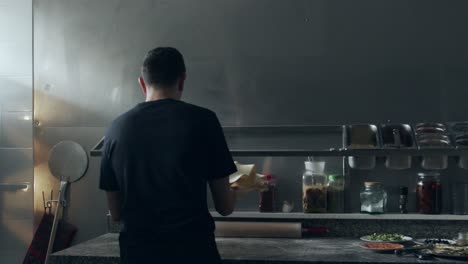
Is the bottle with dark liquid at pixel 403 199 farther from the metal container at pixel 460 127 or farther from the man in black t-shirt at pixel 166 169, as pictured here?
the man in black t-shirt at pixel 166 169

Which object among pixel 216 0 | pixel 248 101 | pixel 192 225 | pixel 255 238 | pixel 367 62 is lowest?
pixel 255 238

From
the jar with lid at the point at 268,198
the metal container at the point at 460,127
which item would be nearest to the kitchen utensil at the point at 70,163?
the jar with lid at the point at 268,198

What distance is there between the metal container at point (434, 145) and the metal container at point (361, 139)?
18 cm

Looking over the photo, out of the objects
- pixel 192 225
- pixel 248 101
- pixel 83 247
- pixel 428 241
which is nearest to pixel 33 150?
pixel 83 247

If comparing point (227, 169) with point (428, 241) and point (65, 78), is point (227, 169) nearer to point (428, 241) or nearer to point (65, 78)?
point (428, 241)

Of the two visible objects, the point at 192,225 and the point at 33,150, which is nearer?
the point at 192,225

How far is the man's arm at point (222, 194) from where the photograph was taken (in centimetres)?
168

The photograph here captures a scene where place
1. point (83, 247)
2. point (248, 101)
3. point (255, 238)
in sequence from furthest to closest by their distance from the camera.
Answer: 1. point (248, 101)
2. point (255, 238)
3. point (83, 247)

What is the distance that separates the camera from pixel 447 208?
8.13 feet

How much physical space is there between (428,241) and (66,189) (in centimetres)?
153

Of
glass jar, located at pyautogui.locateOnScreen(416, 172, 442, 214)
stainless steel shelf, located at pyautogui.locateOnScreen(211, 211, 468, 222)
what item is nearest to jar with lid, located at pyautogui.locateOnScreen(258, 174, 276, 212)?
stainless steel shelf, located at pyautogui.locateOnScreen(211, 211, 468, 222)

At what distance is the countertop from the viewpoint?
6.32ft

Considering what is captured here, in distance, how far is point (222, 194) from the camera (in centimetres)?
169

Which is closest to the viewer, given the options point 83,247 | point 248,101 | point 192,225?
point 192,225
